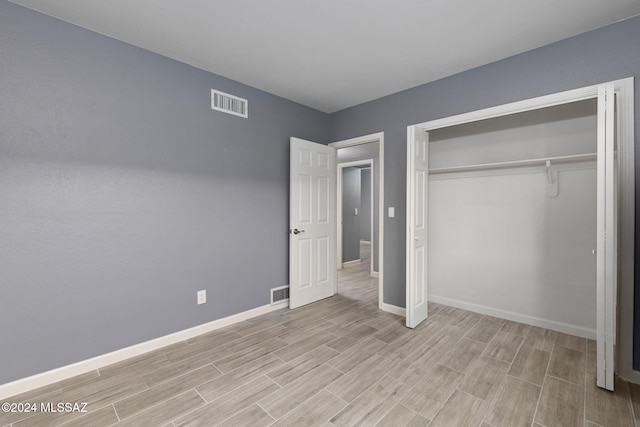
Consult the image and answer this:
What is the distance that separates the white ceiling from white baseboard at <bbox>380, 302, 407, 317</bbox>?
8.72ft

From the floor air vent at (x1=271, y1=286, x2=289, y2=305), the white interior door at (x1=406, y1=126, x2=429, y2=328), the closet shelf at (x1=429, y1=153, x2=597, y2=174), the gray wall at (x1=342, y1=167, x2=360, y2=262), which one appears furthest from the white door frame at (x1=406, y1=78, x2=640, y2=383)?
the gray wall at (x1=342, y1=167, x2=360, y2=262)

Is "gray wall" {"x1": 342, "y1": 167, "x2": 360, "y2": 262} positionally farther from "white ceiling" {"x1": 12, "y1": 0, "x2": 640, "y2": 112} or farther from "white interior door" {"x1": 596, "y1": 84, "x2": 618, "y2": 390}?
"white interior door" {"x1": 596, "y1": 84, "x2": 618, "y2": 390}

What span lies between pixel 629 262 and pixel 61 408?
4.05 meters

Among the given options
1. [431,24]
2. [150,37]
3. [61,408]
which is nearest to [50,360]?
[61,408]

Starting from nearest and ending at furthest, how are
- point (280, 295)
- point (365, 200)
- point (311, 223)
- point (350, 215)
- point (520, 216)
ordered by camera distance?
1. point (520, 216)
2. point (280, 295)
3. point (311, 223)
4. point (350, 215)
5. point (365, 200)

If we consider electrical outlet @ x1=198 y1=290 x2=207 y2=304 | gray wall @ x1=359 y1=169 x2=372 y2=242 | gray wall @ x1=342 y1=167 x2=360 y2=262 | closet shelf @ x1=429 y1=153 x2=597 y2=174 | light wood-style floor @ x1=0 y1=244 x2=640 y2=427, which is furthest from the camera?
gray wall @ x1=359 y1=169 x2=372 y2=242

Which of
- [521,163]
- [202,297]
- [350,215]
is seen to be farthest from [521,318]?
[350,215]

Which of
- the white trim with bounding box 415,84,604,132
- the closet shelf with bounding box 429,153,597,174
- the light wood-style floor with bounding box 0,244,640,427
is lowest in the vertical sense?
the light wood-style floor with bounding box 0,244,640,427

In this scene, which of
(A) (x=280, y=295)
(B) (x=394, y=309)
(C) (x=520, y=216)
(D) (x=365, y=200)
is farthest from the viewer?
(D) (x=365, y=200)

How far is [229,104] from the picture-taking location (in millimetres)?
3033

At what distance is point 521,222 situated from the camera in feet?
10.2

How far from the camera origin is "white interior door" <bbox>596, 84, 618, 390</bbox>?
1888 mm

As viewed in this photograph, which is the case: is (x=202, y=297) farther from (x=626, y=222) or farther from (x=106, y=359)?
(x=626, y=222)

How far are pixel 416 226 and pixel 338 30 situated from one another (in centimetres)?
200
